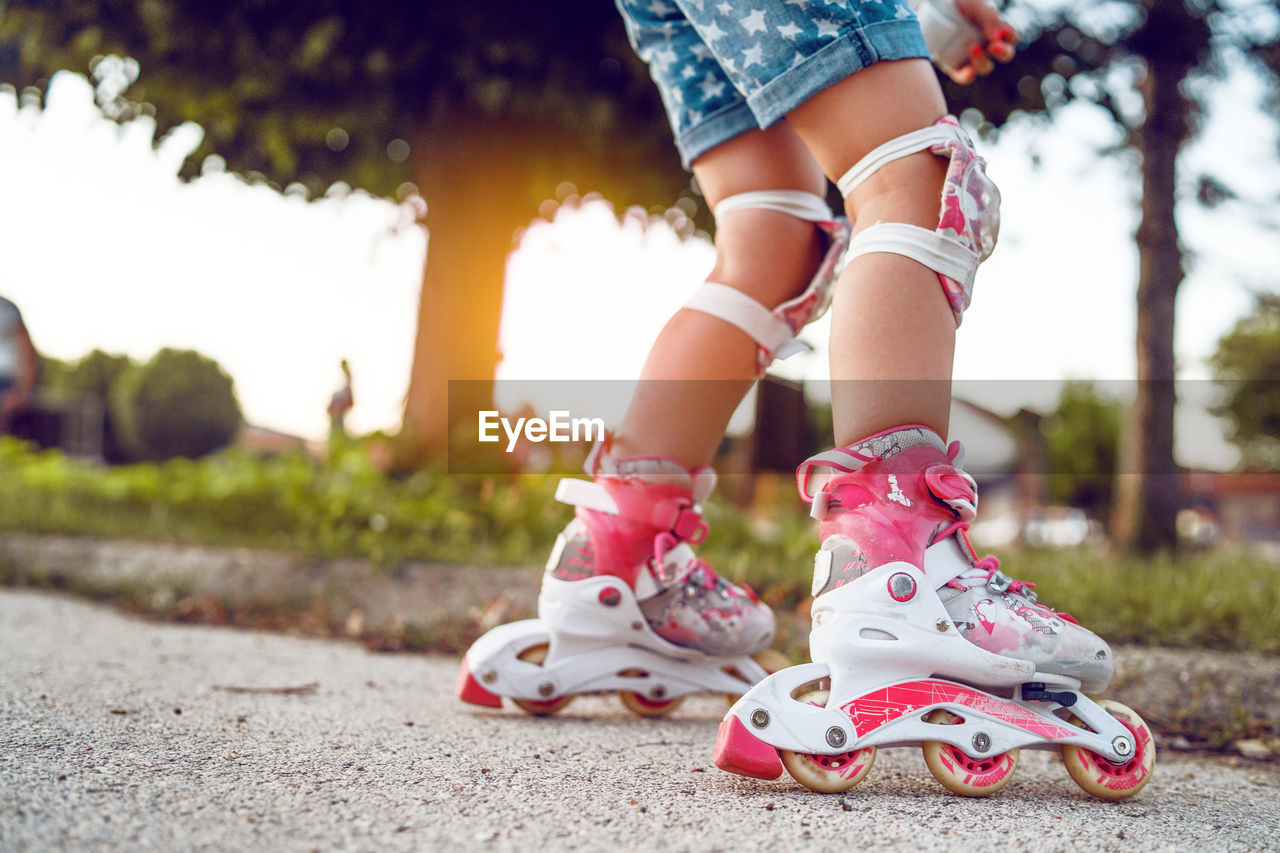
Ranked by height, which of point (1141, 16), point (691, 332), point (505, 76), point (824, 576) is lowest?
point (824, 576)

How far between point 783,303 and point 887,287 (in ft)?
1.18

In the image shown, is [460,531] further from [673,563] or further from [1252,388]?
[1252,388]

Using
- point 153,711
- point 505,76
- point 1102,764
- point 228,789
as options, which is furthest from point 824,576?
point 505,76

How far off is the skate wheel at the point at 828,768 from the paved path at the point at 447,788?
0.02 meters

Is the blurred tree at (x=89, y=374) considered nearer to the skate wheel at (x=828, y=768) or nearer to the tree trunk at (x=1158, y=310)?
the tree trunk at (x=1158, y=310)

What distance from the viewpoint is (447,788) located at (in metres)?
0.95

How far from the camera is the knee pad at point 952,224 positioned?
44.6 inches

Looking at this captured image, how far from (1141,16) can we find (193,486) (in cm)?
509

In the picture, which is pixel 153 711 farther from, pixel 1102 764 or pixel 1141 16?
pixel 1141 16

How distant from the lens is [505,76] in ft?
12.3

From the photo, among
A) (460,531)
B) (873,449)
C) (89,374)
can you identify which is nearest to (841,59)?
(873,449)

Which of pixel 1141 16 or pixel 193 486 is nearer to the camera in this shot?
pixel 1141 16

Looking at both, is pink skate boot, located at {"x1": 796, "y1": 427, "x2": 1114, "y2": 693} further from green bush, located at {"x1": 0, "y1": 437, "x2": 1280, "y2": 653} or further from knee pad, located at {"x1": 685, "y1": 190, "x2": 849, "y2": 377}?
green bush, located at {"x1": 0, "y1": 437, "x2": 1280, "y2": 653}

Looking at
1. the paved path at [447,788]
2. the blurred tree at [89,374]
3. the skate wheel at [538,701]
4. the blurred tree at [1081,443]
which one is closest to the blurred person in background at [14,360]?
the paved path at [447,788]
